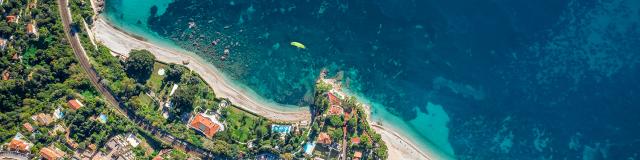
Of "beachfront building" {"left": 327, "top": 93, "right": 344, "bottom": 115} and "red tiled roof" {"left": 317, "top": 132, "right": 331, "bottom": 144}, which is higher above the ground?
"beachfront building" {"left": 327, "top": 93, "right": 344, "bottom": 115}

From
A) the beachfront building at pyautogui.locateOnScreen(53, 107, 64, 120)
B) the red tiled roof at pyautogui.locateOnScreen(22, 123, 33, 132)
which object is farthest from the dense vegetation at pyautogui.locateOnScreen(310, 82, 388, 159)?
the red tiled roof at pyautogui.locateOnScreen(22, 123, 33, 132)

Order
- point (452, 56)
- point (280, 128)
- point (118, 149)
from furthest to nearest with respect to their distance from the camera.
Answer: point (452, 56)
point (280, 128)
point (118, 149)

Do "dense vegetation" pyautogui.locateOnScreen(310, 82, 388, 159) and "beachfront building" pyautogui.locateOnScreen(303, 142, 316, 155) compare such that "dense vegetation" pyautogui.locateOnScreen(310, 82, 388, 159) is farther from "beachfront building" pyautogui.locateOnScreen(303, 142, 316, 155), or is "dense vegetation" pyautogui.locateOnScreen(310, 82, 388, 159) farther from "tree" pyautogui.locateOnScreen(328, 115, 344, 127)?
"beachfront building" pyautogui.locateOnScreen(303, 142, 316, 155)

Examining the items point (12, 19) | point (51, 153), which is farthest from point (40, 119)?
point (12, 19)

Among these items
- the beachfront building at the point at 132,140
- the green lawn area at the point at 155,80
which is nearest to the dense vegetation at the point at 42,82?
the beachfront building at the point at 132,140

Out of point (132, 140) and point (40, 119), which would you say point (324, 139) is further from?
A: point (40, 119)

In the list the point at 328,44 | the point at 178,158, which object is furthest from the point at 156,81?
the point at 328,44

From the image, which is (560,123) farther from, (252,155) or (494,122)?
(252,155)

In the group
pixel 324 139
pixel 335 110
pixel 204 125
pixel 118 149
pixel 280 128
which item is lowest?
pixel 118 149
